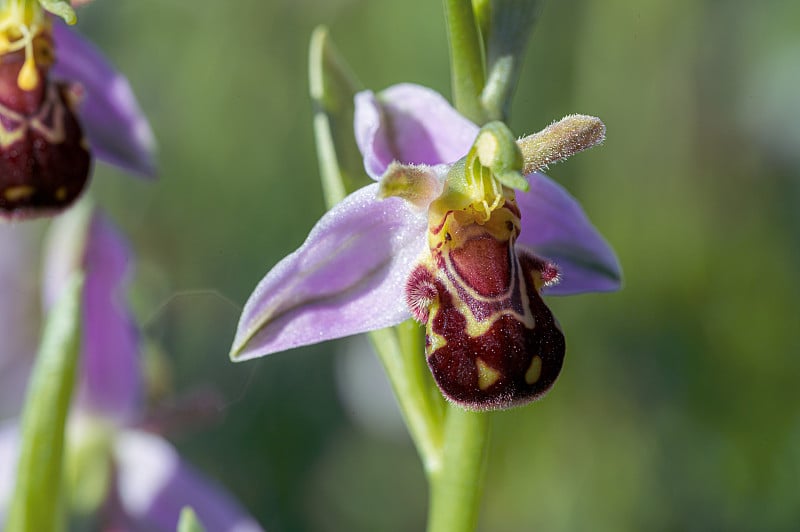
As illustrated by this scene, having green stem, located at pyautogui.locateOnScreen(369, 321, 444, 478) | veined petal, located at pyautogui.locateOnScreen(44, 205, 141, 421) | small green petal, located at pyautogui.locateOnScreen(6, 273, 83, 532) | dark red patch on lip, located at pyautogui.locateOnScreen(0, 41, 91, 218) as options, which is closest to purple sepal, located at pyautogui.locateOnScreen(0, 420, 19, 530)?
veined petal, located at pyautogui.locateOnScreen(44, 205, 141, 421)

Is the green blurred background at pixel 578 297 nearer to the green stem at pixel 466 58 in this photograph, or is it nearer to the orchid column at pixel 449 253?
the orchid column at pixel 449 253

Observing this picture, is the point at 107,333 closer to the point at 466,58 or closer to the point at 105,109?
the point at 105,109

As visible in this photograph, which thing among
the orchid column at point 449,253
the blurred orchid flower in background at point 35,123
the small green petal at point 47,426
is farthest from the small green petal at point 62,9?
the small green petal at point 47,426

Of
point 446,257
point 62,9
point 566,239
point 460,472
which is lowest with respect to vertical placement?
point 460,472

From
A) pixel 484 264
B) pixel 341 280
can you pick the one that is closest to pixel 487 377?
pixel 484 264

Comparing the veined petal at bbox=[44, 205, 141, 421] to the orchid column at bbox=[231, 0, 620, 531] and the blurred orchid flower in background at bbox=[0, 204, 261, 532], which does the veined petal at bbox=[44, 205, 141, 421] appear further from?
the orchid column at bbox=[231, 0, 620, 531]
